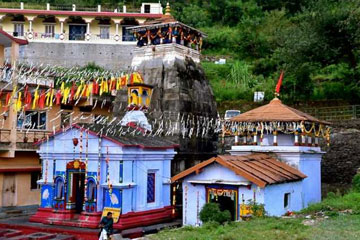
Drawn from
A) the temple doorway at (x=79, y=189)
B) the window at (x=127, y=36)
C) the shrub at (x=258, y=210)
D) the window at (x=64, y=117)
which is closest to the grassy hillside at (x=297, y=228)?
the shrub at (x=258, y=210)

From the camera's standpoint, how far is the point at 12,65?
21.9m

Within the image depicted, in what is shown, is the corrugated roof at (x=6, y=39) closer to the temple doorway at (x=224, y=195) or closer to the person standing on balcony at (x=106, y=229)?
the person standing on balcony at (x=106, y=229)

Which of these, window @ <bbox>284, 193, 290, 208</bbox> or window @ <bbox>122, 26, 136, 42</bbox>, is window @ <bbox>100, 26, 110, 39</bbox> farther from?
window @ <bbox>284, 193, 290, 208</bbox>

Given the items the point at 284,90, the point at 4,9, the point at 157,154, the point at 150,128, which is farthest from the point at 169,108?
the point at 4,9

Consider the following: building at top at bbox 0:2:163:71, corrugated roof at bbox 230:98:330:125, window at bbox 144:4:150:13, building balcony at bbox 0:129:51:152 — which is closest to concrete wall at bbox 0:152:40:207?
building balcony at bbox 0:129:51:152

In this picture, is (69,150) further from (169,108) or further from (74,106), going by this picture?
(74,106)

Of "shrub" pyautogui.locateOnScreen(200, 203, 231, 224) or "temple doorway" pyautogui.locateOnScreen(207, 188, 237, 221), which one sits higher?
"temple doorway" pyautogui.locateOnScreen(207, 188, 237, 221)

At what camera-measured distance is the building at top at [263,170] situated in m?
15.9

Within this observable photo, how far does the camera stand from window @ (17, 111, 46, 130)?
23953 millimetres

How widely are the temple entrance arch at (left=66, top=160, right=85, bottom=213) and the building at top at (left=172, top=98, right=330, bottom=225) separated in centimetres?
394

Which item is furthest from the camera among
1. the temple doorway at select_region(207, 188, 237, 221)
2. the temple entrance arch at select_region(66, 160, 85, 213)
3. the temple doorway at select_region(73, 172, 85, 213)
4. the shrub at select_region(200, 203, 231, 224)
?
the temple doorway at select_region(73, 172, 85, 213)

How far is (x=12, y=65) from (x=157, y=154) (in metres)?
8.75

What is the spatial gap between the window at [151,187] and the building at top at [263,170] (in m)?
1.44

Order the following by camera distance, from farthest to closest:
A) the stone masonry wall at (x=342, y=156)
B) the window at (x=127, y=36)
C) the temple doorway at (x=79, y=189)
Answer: the window at (x=127, y=36) < the stone masonry wall at (x=342, y=156) < the temple doorway at (x=79, y=189)
